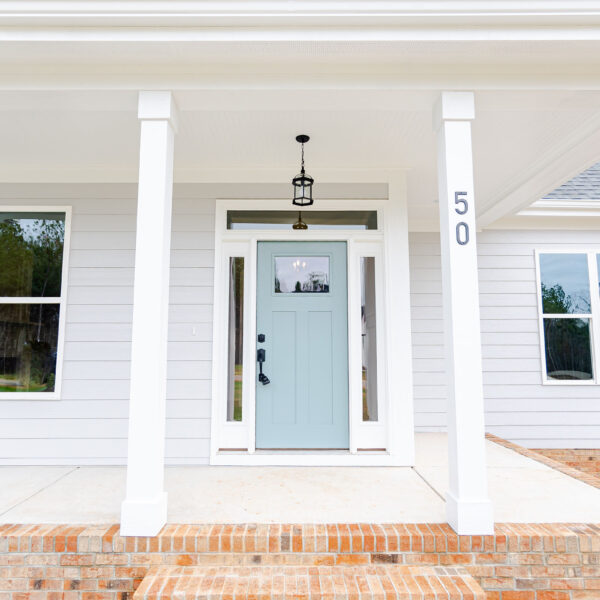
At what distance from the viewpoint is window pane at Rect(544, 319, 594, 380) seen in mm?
5312

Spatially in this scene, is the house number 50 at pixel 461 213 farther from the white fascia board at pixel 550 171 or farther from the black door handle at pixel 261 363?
the black door handle at pixel 261 363

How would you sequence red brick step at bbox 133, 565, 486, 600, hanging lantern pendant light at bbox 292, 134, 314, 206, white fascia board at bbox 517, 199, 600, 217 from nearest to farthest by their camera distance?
1. red brick step at bbox 133, 565, 486, 600
2. hanging lantern pendant light at bbox 292, 134, 314, 206
3. white fascia board at bbox 517, 199, 600, 217

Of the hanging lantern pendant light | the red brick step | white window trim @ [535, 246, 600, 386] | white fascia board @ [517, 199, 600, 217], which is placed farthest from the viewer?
white window trim @ [535, 246, 600, 386]

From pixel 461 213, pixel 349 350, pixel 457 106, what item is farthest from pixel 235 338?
pixel 457 106

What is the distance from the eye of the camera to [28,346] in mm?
3990

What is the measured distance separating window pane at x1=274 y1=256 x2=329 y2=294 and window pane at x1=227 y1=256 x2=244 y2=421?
0.35 meters

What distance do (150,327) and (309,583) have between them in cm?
156

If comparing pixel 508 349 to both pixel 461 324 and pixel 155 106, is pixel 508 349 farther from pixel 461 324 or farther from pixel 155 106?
pixel 155 106

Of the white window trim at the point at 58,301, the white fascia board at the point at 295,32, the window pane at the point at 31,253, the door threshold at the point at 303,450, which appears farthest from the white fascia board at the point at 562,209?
the window pane at the point at 31,253

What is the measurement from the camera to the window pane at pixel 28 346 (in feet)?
12.9

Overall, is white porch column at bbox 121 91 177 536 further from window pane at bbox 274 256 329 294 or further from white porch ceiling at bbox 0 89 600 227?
window pane at bbox 274 256 329 294

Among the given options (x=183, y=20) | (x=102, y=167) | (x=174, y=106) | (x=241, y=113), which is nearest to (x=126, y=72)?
(x=174, y=106)

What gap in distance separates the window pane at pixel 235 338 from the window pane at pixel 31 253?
1577 mm

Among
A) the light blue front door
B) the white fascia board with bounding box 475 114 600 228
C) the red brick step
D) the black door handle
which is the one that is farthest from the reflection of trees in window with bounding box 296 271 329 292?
the red brick step
